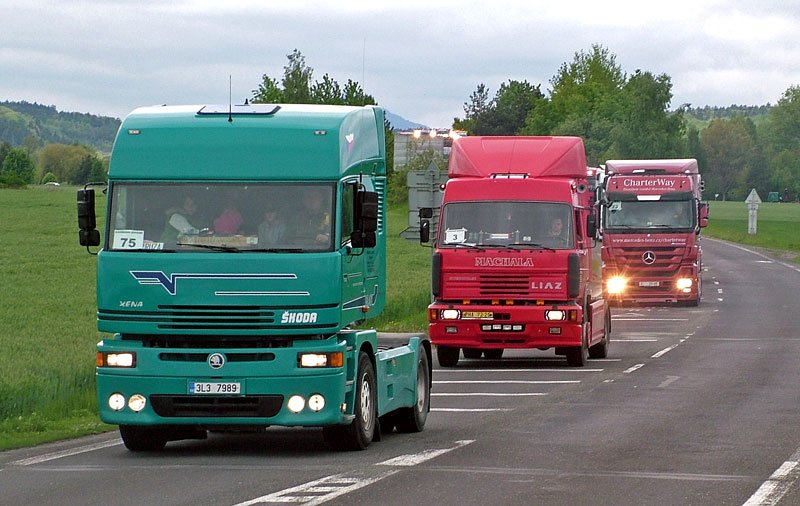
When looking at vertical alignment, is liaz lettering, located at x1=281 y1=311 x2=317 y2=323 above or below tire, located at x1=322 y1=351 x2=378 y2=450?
above

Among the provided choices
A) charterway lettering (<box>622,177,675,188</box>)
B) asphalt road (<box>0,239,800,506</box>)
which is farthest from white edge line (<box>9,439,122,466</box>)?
charterway lettering (<box>622,177,675,188</box>)

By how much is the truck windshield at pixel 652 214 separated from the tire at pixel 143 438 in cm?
3073

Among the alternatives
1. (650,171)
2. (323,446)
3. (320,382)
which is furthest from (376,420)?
(650,171)

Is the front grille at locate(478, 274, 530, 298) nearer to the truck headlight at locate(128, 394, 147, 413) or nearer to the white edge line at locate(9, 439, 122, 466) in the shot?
the white edge line at locate(9, 439, 122, 466)

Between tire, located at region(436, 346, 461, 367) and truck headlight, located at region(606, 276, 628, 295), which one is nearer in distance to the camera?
tire, located at region(436, 346, 461, 367)

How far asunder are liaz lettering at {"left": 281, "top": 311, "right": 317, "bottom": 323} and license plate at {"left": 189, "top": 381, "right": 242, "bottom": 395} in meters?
0.67

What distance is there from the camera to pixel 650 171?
43875mm

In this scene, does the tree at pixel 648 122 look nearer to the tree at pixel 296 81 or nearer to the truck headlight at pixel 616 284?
the tree at pixel 296 81

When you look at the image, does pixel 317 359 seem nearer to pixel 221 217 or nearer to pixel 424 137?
pixel 221 217

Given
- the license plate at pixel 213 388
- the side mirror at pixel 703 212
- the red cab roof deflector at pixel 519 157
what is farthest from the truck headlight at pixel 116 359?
the side mirror at pixel 703 212

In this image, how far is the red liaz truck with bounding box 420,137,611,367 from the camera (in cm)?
2459

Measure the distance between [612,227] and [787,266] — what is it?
2905 centimetres

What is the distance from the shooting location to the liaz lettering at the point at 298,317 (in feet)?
43.3

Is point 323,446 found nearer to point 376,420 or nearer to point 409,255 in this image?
point 376,420
